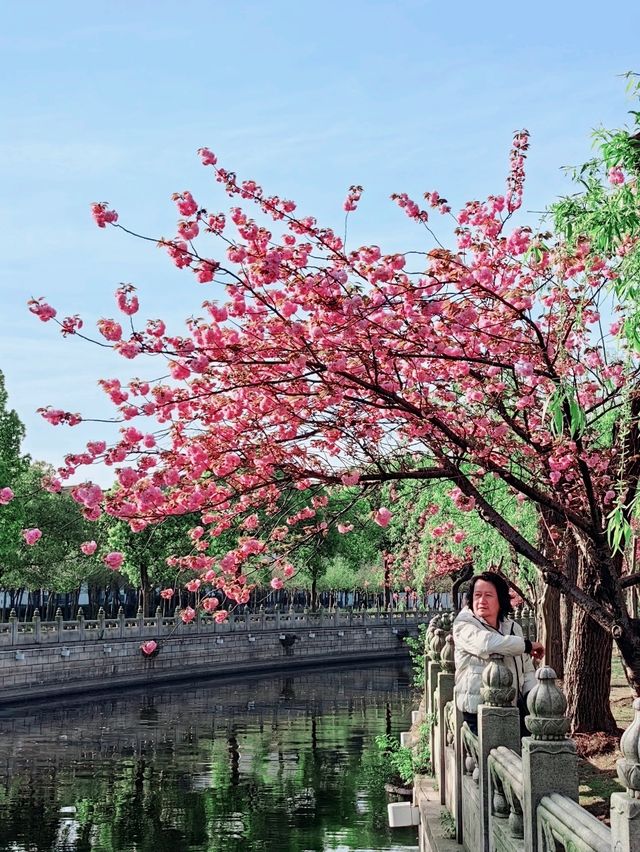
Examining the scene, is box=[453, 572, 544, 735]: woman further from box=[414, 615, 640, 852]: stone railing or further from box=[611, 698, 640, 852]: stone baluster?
box=[611, 698, 640, 852]: stone baluster

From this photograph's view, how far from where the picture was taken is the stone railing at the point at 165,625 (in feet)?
141

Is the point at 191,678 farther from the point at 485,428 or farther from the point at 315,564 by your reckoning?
the point at 485,428

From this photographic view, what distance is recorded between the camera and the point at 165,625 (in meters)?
53.1

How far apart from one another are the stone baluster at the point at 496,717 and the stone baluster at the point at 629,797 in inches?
150

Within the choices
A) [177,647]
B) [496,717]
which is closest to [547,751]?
[496,717]

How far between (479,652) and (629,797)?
5068 millimetres

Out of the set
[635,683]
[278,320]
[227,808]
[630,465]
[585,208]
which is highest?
[585,208]

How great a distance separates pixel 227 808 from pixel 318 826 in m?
2.60

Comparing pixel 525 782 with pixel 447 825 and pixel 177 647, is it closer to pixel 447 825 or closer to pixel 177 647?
pixel 447 825

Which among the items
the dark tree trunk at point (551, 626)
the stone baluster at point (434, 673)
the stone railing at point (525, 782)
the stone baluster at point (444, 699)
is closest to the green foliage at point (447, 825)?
the stone railing at point (525, 782)

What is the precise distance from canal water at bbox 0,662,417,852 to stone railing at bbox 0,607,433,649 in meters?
3.40

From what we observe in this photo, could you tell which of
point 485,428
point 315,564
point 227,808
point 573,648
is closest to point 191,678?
point 315,564

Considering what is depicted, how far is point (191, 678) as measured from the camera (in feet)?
164

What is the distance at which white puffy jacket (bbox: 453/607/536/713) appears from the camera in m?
9.10
